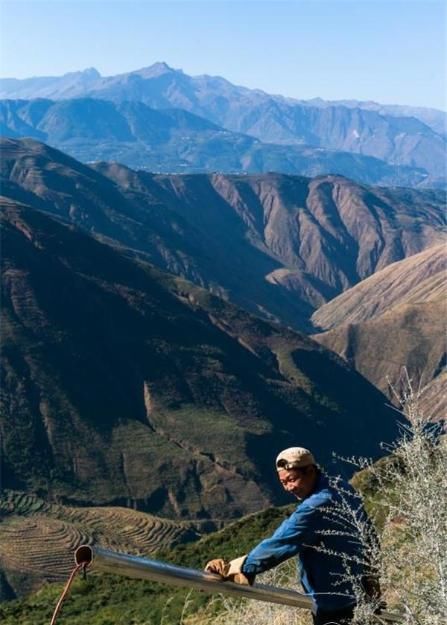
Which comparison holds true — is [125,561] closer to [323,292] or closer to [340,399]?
[340,399]

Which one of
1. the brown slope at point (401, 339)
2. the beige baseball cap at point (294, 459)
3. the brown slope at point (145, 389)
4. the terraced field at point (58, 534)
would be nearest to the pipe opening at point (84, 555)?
the beige baseball cap at point (294, 459)

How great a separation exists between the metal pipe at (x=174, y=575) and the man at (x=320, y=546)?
0.09 m

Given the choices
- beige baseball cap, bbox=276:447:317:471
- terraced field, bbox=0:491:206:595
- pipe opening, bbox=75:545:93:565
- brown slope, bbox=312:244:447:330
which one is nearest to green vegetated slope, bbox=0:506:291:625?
beige baseball cap, bbox=276:447:317:471

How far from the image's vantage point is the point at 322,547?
16.6ft

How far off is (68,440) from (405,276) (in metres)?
105

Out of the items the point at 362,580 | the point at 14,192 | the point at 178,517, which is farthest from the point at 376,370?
the point at 362,580

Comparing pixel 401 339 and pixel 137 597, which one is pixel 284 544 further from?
pixel 401 339

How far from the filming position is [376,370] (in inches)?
4358

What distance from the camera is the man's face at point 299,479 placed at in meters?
5.25

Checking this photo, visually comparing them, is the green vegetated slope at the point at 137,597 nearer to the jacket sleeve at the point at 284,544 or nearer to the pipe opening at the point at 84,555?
the jacket sleeve at the point at 284,544

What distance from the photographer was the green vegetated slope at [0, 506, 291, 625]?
616 inches

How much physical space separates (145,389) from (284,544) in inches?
2708

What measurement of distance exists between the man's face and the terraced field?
135 ft

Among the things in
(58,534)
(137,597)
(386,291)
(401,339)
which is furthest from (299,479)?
(386,291)
